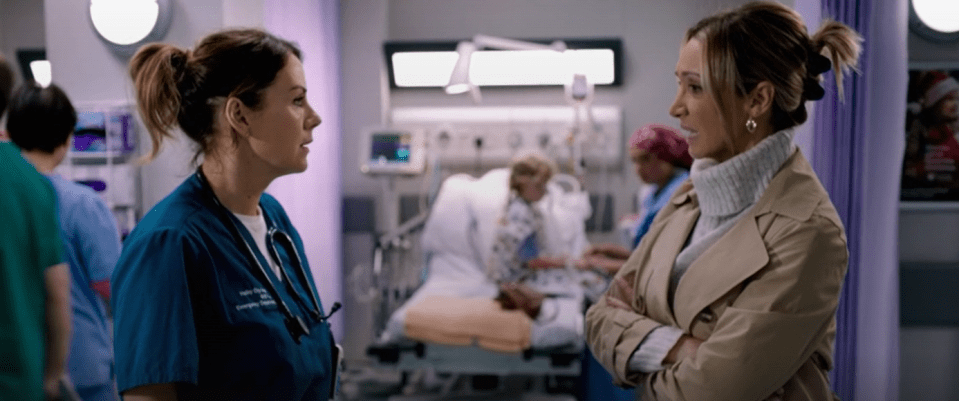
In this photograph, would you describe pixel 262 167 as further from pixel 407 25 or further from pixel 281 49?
pixel 407 25

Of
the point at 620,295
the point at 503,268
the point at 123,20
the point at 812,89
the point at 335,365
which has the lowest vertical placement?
the point at 503,268

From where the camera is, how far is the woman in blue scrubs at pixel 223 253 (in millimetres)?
1014

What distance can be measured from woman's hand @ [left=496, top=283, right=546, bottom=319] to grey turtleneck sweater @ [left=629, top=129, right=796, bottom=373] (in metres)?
1.85

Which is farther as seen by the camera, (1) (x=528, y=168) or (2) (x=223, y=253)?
(1) (x=528, y=168)

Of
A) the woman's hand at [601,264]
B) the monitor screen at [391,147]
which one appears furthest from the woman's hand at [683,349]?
the monitor screen at [391,147]

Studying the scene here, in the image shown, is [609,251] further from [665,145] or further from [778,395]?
[778,395]

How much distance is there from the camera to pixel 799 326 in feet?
3.55

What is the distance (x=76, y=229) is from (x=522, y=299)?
1885mm

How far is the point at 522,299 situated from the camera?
3135 millimetres

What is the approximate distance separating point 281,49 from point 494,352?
6.99 ft

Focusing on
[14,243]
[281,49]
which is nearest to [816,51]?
[281,49]

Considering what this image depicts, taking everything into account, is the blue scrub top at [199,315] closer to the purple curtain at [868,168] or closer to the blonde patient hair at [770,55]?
the blonde patient hair at [770,55]

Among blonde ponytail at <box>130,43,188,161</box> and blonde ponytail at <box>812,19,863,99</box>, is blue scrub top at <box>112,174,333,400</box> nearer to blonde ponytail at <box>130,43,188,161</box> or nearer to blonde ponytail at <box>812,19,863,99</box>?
blonde ponytail at <box>130,43,188,161</box>

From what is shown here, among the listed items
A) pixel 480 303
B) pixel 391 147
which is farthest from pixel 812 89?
pixel 391 147
